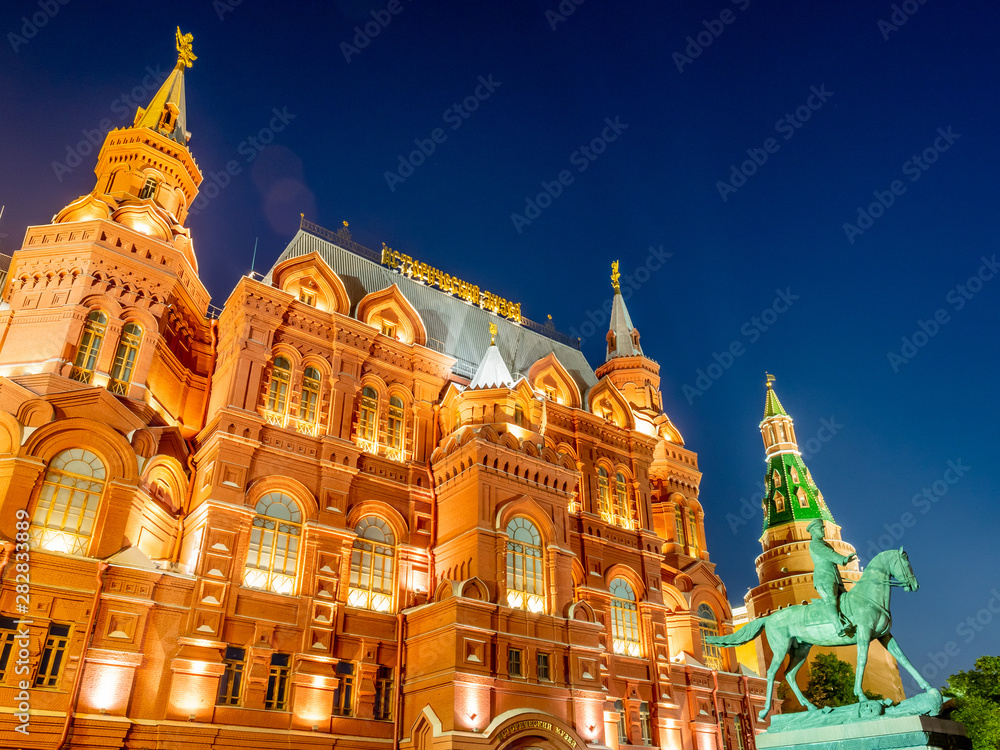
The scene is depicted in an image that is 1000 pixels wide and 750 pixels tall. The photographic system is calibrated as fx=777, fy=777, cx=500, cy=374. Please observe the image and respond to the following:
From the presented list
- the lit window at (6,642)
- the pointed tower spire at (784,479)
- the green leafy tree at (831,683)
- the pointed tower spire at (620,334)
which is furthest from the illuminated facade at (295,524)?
the pointed tower spire at (784,479)

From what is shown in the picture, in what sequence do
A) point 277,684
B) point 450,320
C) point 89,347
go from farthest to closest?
point 450,320
point 89,347
point 277,684

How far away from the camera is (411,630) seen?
85.1 feet

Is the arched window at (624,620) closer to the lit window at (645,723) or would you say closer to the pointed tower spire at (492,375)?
the lit window at (645,723)

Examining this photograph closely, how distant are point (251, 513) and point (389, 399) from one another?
8.02 meters

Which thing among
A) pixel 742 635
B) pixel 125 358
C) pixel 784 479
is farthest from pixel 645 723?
pixel 784 479

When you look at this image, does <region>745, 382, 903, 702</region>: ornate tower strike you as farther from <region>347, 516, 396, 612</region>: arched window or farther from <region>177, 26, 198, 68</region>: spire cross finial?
<region>177, 26, 198, 68</region>: spire cross finial

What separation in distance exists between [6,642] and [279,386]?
11.6 m

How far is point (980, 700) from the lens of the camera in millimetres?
30016

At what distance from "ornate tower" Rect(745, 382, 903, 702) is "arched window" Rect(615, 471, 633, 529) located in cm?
2114

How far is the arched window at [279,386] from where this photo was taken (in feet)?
91.6

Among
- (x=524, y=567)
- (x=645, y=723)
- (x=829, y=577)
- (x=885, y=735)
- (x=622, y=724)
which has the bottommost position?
(x=885, y=735)

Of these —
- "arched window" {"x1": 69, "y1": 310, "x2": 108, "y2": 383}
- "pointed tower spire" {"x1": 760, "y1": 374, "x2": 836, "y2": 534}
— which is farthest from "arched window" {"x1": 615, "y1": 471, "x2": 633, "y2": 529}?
→ "pointed tower spire" {"x1": 760, "y1": 374, "x2": 836, "y2": 534}

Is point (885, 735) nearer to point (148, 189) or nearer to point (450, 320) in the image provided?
point (450, 320)

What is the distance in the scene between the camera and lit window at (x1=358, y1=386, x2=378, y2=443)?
97.2 feet
